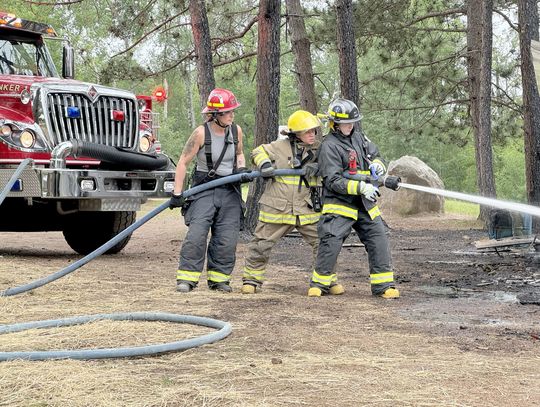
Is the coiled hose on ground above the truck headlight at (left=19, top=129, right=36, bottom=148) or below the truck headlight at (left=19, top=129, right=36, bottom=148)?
below

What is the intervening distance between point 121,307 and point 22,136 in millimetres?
3773

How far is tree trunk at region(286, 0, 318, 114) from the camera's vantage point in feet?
63.8

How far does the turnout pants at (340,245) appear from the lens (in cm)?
820

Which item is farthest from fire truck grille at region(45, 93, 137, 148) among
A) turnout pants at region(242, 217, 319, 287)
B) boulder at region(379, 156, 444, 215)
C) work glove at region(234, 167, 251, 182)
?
boulder at region(379, 156, 444, 215)

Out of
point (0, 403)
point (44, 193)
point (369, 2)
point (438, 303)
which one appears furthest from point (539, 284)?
point (369, 2)

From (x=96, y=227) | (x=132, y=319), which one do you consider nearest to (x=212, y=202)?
(x=132, y=319)

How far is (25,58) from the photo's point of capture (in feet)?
38.4

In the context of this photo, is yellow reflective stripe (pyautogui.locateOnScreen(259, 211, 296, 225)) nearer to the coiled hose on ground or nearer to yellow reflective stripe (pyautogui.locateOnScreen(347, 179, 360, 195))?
the coiled hose on ground

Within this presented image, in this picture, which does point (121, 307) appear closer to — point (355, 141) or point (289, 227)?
point (289, 227)

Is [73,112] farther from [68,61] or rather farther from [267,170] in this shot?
[267,170]

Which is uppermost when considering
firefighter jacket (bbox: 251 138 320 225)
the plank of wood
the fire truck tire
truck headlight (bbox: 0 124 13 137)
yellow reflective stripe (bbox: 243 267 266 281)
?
truck headlight (bbox: 0 124 13 137)

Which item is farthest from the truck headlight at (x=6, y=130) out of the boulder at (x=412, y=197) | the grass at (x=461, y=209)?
the grass at (x=461, y=209)

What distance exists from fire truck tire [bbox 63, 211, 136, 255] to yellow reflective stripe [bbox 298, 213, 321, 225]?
437cm

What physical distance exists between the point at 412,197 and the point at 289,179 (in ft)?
48.9
